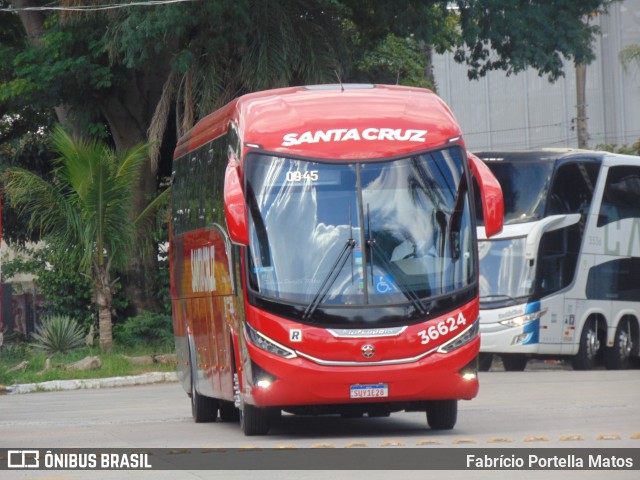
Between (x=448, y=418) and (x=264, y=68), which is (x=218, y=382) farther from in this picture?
(x=264, y=68)

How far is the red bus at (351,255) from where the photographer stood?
12.5 metres

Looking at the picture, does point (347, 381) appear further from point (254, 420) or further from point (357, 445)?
point (254, 420)

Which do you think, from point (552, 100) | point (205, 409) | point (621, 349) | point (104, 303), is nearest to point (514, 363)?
point (621, 349)

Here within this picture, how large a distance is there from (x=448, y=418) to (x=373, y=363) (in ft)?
4.63

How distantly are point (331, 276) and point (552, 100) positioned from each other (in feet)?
147

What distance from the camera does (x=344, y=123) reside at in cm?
1321

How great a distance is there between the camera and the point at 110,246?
27609mm

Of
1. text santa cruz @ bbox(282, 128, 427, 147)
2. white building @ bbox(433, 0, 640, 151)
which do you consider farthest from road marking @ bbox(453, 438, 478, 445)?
white building @ bbox(433, 0, 640, 151)

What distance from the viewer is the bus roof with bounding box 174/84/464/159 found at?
13.0 metres

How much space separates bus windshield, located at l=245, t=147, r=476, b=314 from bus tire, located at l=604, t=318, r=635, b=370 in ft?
49.6

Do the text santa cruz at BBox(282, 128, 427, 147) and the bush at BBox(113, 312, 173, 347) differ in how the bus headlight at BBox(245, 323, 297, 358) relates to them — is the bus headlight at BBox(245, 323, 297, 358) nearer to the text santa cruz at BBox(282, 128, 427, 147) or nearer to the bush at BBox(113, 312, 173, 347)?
the text santa cruz at BBox(282, 128, 427, 147)

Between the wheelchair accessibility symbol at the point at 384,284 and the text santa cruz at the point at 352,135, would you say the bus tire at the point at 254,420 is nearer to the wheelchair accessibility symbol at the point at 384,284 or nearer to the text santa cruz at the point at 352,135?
the wheelchair accessibility symbol at the point at 384,284

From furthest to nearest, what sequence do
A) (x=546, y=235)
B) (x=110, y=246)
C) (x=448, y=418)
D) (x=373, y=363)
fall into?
(x=110, y=246) < (x=546, y=235) < (x=448, y=418) < (x=373, y=363)

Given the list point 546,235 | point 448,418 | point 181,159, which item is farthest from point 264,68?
point 448,418
